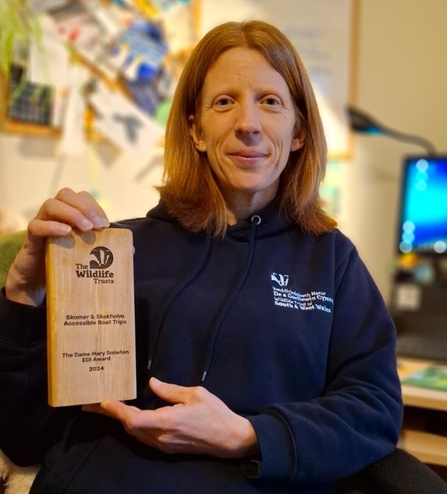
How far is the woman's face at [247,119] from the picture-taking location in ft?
3.51

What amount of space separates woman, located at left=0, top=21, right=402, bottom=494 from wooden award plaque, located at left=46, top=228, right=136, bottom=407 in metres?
0.03

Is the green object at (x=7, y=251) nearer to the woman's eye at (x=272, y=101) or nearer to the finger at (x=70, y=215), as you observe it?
the finger at (x=70, y=215)

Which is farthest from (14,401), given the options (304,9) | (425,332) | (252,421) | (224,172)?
(304,9)

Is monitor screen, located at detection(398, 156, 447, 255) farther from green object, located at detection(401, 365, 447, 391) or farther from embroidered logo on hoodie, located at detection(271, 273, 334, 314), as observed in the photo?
embroidered logo on hoodie, located at detection(271, 273, 334, 314)

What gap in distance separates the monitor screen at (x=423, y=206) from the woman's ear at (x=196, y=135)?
1.23 meters

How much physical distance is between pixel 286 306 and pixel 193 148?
35 cm

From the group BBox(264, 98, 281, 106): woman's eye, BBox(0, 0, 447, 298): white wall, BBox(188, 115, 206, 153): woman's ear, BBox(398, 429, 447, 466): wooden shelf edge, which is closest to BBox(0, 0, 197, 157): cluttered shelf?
BBox(0, 0, 447, 298): white wall

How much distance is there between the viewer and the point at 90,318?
35.8 inches

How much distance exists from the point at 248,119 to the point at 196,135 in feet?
0.49

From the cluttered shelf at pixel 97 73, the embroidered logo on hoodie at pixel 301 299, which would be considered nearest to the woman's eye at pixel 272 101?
the embroidered logo on hoodie at pixel 301 299

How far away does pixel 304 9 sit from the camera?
239 centimetres

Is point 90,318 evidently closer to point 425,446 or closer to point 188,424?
point 188,424

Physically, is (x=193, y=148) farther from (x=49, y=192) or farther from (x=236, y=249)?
(x=49, y=192)

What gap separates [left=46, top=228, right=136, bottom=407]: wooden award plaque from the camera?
0.89m
